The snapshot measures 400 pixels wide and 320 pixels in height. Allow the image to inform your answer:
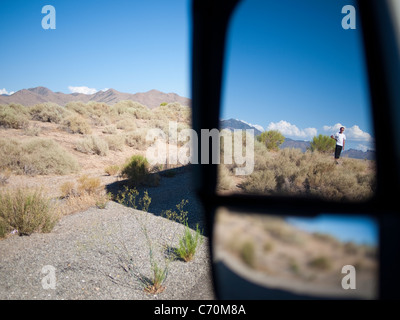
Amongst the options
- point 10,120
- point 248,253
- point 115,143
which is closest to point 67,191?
point 248,253

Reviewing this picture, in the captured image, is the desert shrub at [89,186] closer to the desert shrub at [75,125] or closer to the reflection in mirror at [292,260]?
the reflection in mirror at [292,260]

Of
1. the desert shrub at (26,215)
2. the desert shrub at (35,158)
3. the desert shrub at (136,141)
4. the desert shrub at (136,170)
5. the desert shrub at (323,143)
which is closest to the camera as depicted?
the desert shrub at (323,143)

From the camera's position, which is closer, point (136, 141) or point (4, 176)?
point (4, 176)

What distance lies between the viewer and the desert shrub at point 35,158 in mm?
11797

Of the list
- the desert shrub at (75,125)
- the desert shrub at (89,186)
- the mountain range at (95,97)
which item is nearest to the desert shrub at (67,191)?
the desert shrub at (89,186)

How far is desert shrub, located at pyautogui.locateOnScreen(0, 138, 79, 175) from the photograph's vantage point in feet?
38.7

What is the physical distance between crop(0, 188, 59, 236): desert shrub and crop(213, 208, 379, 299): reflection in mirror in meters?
4.64

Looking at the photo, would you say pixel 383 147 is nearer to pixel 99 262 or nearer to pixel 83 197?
pixel 99 262

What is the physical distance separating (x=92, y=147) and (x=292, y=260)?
57.0ft

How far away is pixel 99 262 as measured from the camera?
11.8 ft

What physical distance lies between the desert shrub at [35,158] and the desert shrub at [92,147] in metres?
2.37

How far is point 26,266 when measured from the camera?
11.7ft

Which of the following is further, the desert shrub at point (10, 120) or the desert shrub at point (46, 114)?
the desert shrub at point (46, 114)
